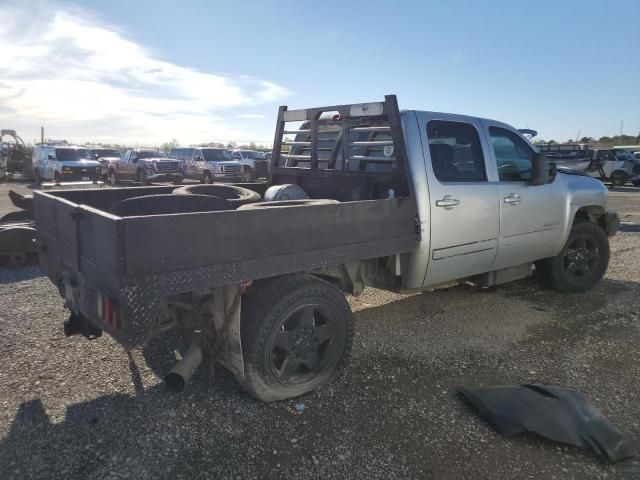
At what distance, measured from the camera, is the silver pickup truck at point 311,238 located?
274 centimetres

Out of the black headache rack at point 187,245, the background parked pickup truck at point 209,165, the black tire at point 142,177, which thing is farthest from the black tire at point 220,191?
the black tire at point 142,177

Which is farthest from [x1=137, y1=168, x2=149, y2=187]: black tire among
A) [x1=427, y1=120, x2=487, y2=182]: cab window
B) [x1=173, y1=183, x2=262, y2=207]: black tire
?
[x1=427, y1=120, x2=487, y2=182]: cab window

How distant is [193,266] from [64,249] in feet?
3.78

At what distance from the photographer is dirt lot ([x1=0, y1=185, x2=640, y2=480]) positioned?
279 cm

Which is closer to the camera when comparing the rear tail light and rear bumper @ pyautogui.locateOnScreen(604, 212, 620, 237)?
the rear tail light

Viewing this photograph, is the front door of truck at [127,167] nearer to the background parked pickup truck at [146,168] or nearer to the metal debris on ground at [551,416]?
the background parked pickup truck at [146,168]

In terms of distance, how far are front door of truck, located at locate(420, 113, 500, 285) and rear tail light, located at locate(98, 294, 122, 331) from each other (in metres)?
2.56

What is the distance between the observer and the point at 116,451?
9.36ft

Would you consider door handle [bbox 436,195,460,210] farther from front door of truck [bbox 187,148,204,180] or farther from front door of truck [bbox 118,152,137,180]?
front door of truck [bbox 118,152,137,180]

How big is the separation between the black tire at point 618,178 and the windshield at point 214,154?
64.1ft

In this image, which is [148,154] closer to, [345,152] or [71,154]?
[71,154]

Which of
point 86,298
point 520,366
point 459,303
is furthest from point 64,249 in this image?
point 459,303

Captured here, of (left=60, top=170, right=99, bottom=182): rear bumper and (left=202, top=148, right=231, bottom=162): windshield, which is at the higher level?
(left=202, top=148, right=231, bottom=162): windshield

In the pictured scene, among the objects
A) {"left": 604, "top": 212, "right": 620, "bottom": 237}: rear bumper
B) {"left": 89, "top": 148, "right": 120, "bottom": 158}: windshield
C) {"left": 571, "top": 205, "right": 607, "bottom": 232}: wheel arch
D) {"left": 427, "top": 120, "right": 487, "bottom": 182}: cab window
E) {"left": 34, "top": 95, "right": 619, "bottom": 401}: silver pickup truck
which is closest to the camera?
{"left": 34, "top": 95, "right": 619, "bottom": 401}: silver pickup truck
